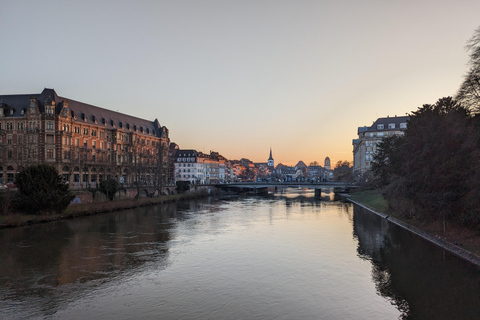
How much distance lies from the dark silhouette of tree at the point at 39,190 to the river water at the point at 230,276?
21.2ft

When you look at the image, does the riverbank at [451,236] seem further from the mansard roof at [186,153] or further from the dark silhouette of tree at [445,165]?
the mansard roof at [186,153]

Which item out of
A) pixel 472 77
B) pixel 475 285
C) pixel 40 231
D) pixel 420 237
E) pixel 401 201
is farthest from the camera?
pixel 401 201

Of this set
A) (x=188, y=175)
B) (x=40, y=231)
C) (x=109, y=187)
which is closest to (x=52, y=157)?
(x=109, y=187)

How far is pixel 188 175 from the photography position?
16038 centimetres

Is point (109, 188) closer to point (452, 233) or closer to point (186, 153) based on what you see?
point (452, 233)

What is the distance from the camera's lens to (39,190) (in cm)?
4453

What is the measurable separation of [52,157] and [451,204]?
72113mm

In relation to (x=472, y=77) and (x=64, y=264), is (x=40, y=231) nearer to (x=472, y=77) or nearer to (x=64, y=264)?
(x=64, y=264)

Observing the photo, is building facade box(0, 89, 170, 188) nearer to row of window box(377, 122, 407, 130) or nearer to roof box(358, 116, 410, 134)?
roof box(358, 116, 410, 134)

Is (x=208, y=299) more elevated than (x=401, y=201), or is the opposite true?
(x=401, y=201)

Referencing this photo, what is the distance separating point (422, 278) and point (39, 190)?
42.4 metres

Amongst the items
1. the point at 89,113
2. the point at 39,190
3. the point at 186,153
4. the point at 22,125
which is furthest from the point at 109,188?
the point at 186,153

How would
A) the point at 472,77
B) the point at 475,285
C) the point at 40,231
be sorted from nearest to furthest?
1. the point at 475,285
2. the point at 472,77
3. the point at 40,231

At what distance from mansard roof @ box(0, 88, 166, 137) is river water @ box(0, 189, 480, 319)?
4741 cm
